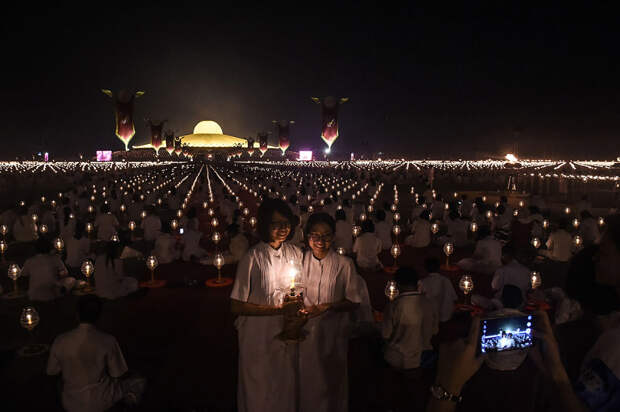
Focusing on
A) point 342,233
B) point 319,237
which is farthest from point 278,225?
point 342,233

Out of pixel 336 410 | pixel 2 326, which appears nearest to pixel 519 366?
pixel 336 410

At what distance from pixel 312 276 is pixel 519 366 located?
2.88 meters

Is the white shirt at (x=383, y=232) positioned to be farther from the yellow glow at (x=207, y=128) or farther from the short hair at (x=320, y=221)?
the yellow glow at (x=207, y=128)

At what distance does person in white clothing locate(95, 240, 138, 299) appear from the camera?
6340 mm

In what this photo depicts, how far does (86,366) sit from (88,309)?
478 mm

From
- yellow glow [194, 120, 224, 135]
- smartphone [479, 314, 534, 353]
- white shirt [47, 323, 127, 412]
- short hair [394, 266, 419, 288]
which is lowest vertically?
white shirt [47, 323, 127, 412]

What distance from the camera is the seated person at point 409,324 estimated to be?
157 inches

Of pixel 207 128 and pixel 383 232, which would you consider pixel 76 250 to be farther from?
pixel 207 128

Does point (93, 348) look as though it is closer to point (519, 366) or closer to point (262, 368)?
point (262, 368)

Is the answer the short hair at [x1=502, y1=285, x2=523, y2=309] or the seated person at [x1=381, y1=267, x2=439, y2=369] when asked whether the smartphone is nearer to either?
the seated person at [x1=381, y1=267, x2=439, y2=369]

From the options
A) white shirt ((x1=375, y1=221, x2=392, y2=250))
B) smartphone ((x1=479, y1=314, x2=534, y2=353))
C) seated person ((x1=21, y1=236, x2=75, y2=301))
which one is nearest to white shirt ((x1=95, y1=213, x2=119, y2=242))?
seated person ((x1=21, y1=236, x2=75, y2=301))

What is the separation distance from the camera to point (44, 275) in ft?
20.7

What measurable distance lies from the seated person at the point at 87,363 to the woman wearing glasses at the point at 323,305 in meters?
1.53

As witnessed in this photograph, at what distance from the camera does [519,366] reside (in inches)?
176
